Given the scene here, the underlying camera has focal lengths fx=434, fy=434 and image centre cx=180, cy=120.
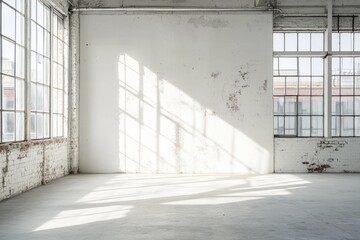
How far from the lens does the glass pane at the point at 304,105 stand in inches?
444

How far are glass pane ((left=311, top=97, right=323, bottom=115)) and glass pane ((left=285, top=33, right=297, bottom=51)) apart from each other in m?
1.42

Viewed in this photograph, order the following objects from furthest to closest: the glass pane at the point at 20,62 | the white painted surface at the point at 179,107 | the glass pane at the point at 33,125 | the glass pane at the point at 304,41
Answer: the glass pane at the point at 304,41, the white painted surface at the point at 179,107, the glass pane at the point at 33,125, the glass pane at the point at 20,62

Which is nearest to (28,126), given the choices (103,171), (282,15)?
(103,171)

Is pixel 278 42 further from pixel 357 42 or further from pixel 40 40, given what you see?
pixel 40 40

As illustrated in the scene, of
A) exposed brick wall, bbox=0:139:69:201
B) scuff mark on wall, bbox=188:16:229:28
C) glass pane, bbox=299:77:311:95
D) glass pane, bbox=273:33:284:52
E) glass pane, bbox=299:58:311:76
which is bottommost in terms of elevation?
exposed brick wall, bbox=0:139:69:201

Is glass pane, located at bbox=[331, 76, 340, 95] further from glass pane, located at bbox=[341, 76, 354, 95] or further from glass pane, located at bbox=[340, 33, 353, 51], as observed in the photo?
glass pane, located at bbox=[340, 33, 353, 51]

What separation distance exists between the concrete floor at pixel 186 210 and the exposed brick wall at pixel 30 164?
26cm

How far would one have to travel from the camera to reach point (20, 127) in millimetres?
7832

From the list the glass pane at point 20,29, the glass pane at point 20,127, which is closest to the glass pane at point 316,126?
the glass pane at point 20,127

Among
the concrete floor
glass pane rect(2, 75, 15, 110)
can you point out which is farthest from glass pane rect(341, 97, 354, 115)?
glass pane rect(2, 75, 15, 110)

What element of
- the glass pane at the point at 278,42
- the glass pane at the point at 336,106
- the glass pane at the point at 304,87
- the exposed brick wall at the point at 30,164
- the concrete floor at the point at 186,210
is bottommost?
the concrete floor at the point at 186,210

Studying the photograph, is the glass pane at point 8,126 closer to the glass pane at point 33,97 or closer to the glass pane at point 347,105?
the glass pane at point 33,97

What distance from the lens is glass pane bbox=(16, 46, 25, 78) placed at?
769cm

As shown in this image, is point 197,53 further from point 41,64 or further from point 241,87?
point 41,64
